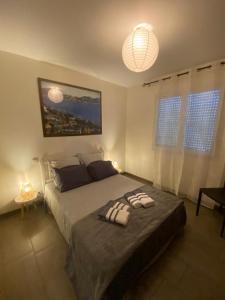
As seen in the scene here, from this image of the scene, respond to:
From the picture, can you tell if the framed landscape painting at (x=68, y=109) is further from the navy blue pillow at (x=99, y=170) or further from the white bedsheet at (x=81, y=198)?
the white bedsheet at (x=81, y=198)

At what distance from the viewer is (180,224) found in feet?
5.79

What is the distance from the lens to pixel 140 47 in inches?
44.9

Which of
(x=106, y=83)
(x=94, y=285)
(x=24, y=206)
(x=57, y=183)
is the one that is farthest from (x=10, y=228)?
(x=106, y=83)

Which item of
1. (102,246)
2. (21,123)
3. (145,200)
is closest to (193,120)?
(145,200)

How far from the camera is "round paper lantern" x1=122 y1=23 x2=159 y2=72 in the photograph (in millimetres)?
1126

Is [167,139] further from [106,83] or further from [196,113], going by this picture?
[106,83]

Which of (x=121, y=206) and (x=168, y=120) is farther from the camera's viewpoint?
(x=168, y=120)

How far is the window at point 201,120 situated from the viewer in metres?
2.14

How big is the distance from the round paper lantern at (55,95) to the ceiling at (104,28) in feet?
1.42

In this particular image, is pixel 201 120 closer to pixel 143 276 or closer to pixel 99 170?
pixel 99 170

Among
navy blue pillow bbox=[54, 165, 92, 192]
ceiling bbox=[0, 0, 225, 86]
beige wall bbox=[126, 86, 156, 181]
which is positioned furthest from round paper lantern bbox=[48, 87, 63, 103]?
beige wall bbox=[126, 86, 156, 181]

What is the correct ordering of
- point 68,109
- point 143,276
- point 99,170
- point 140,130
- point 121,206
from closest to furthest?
point 143,276 → point 121,206 → point 99,170 → point 68,109 → point 140,130

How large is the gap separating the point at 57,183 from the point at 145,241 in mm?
1453

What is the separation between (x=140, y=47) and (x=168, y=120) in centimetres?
183
